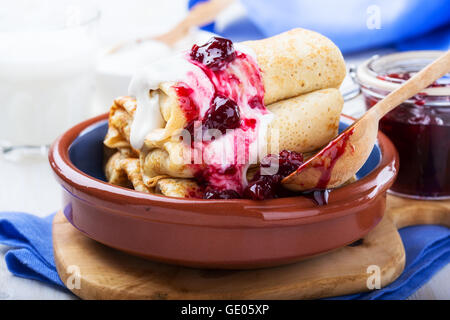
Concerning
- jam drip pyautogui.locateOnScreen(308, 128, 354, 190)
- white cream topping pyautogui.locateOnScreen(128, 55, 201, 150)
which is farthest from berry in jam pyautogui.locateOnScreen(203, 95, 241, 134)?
jam drip pyautogui.locateOnScreen(308, 128, 354, 190)

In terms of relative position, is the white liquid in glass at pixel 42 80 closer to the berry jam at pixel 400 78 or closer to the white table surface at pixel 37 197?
the white table surface at pixel 37 197

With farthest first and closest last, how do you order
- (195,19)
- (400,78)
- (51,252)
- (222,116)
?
(195,19) < (400,78) < (51,252) < (222,116)

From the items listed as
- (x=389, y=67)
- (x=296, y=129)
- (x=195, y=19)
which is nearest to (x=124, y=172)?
(x=296, y=129)

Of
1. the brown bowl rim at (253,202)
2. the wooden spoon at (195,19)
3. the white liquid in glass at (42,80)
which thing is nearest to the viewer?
the brown bowl rim at (253,202)

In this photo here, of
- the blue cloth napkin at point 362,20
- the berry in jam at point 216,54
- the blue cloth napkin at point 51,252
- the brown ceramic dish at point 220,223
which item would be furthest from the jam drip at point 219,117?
the blue cloth napkin at point 362,20

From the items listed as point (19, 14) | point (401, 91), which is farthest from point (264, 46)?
point (19, 14)

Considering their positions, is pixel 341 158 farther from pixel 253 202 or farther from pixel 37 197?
pixel 37 197

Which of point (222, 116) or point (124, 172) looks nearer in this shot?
point (222, 116)

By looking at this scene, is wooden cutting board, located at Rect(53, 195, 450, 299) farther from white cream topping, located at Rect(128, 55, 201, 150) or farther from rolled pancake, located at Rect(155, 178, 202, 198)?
white cream topping, located at Rect(128, 55, 201, 150)
